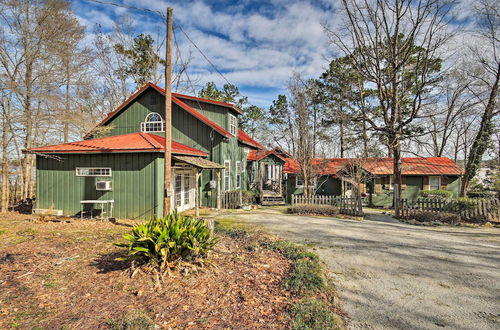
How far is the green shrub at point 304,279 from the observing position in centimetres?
436

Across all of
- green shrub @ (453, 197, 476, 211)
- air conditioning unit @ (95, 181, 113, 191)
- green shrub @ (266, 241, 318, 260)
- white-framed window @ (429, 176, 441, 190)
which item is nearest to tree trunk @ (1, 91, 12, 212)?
air conditioning unit @ (95, 181, 113, 191)

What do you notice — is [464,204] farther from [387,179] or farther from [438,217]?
[387,179]

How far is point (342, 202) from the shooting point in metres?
14.0


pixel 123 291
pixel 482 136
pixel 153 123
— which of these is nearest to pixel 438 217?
pixel 482 136

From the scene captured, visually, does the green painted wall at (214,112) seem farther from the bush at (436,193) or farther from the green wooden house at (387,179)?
the bush at (436,193)

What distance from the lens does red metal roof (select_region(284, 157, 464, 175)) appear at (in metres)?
20.7

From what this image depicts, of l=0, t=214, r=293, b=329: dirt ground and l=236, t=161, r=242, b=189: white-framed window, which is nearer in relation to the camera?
l=0, t=214, r=293, b=329: dirt ground

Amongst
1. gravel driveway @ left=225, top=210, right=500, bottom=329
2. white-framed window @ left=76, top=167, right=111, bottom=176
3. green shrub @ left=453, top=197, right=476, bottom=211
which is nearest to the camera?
gravel driveway @ left=225, top=210, right=500, bottom=329

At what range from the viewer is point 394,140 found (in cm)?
1481

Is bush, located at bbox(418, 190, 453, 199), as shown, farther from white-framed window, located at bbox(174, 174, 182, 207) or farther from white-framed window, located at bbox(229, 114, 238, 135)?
white-framed window, located at bbox(174, 174, 182, 207)

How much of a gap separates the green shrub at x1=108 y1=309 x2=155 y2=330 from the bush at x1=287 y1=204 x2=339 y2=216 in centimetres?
1145

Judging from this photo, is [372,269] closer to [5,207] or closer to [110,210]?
[110,210]

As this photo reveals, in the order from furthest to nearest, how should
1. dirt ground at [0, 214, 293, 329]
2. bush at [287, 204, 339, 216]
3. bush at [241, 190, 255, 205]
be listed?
bush at [241, 190, 255, 205], bush at [287, 204, 339, 216], dirt ground at [0, 214, 293, 329]

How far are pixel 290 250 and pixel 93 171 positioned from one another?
9556 mm
